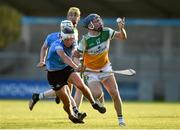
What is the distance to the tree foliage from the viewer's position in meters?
47.7

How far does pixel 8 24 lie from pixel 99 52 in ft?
102

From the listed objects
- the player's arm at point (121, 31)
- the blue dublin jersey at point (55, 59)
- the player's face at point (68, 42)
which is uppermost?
the player's arm at point (121, 31)

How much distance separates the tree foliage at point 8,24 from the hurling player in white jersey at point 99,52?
30238 millimetres

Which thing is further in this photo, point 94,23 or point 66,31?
point 94,23

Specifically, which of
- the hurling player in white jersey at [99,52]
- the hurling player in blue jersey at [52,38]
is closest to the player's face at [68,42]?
the hurling player in white jersey at [99,52]

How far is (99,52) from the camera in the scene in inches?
679

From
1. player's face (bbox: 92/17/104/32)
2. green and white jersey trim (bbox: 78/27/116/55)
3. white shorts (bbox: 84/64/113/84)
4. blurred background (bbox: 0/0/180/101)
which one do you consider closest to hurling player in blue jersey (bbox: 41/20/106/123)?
green and white jersey trim (bbox: 78/27/116/55)

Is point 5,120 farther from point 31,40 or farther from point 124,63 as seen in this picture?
point 31,40

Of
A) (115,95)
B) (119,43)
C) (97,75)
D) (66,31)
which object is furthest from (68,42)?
(119,43)

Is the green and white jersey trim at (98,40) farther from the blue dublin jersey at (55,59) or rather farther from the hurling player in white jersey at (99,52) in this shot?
the blue dublin jersey at (55,59)

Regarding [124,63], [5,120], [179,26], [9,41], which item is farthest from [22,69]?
[5,120]

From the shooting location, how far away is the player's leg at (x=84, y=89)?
16.5 meters

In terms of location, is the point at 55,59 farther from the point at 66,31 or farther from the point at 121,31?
the point at 121,31

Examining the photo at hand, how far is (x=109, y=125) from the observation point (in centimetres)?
1670
